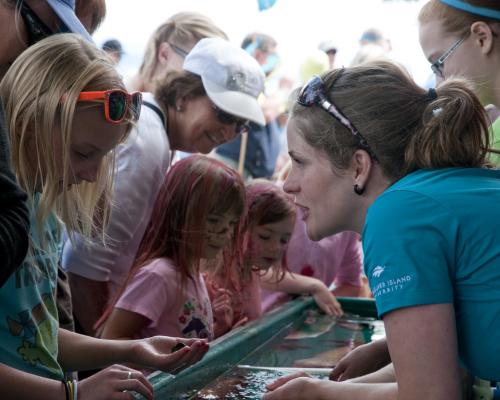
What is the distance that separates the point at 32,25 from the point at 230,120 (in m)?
1.46

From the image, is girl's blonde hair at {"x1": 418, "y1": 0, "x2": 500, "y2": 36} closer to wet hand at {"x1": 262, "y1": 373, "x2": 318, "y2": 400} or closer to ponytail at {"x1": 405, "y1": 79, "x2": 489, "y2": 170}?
ponytail at {"x1": 405, "y1": 79, "x2": 489, "y2": 170}

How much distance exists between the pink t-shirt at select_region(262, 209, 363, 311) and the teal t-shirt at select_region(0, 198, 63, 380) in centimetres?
235

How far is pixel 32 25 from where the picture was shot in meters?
2.38

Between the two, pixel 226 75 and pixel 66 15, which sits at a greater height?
pixel 66 15

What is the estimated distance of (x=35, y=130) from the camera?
6.68ft

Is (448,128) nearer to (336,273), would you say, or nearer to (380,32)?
(336,273)

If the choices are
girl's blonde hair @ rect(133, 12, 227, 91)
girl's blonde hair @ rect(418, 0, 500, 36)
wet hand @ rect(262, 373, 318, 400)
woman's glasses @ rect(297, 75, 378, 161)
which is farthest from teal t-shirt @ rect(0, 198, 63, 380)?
girl's blonde hair @ rect(133, 12, 227, 91)

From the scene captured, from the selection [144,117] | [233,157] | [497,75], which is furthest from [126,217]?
[233,157]

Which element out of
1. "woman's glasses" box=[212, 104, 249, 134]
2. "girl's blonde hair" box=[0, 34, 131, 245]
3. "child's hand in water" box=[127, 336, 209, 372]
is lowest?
"child's hand in water" box=[127, 336, 209, 372]

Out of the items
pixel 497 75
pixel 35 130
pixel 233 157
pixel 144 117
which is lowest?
pixel 233 157

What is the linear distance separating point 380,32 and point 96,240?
5691mm

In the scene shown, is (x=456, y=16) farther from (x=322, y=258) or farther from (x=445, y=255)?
(x=322, y=258)

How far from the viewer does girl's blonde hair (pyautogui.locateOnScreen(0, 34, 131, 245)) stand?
2021mm

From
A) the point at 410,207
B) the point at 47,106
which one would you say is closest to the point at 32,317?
the point at 47,106
